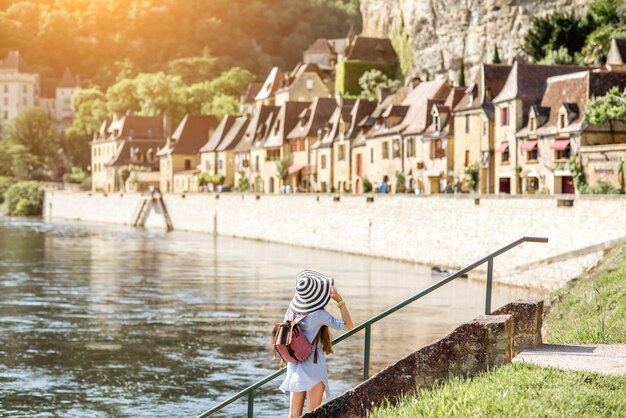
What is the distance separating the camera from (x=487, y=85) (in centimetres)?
6469

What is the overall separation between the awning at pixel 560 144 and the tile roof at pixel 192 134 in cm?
7006

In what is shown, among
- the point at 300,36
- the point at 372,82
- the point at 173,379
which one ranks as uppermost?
the point at 300,36

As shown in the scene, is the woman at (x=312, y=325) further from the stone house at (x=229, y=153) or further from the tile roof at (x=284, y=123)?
the stone house at (x=229, y=153)

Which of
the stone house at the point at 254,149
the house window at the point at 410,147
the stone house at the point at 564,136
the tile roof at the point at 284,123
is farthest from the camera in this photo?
the stone house at the point at 254,149

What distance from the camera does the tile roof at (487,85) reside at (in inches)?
2532

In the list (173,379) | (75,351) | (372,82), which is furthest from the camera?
(372,82)

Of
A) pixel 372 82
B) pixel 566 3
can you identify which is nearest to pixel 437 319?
pixel 566 3

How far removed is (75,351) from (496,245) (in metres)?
21.0

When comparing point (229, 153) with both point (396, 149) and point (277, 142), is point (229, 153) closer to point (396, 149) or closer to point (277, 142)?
point (277, 142)

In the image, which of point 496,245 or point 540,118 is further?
point 540,118

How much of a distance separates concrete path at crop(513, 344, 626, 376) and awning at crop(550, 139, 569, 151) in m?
41.8

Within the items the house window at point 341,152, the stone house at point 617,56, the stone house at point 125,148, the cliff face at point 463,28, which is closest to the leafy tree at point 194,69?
the stone house at point 125,148

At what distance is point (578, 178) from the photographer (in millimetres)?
50281

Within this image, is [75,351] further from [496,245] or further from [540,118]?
[540,118]
